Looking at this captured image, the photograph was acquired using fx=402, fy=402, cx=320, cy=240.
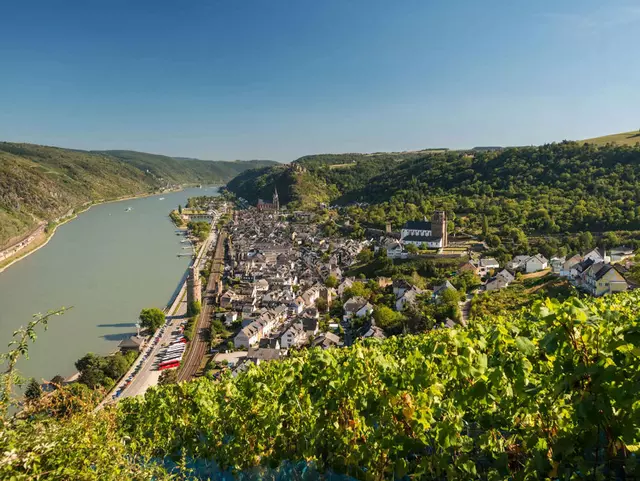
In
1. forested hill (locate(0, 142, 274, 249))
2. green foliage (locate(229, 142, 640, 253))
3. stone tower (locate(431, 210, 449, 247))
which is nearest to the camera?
stone tower (locate(431, 210, 449, 247))

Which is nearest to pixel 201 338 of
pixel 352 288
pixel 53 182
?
pixel 352 288

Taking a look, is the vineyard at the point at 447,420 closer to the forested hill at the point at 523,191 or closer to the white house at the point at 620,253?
the white house at the point at 620,253

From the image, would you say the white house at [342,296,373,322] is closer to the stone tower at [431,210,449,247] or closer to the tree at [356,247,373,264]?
the tree at [356,247,373,264]

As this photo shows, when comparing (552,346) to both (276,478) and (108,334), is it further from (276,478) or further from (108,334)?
(108,334)

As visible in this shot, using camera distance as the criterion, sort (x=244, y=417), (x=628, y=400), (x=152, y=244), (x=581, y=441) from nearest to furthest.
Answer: (x=628, y=400), (x=581, y=441), (x=244, y=417), (x=152, y=244)

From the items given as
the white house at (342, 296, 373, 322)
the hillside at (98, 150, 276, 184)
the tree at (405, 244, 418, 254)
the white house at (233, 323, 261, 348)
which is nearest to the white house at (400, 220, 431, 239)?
the tree at (405, 244, 418, 254)

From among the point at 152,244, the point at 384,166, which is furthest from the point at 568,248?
the point at 384,166

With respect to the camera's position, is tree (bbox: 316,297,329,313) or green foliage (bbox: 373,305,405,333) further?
tree (bbox: 316,297,329,313)
